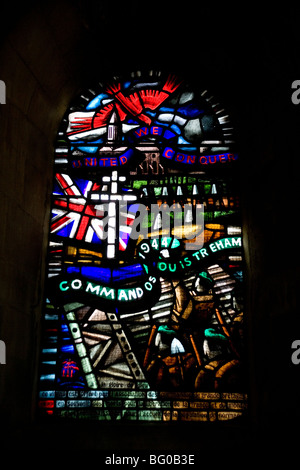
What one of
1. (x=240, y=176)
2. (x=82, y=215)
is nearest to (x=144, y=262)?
(x=82, y=215)

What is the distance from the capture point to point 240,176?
5.16 meters

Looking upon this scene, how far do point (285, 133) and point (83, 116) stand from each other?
178 centimetres

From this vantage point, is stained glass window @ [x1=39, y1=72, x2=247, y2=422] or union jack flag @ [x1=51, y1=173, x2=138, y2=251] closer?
stained glass window @ [x1=39, y1=72, x2=247, y2=422]

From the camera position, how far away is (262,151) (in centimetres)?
483

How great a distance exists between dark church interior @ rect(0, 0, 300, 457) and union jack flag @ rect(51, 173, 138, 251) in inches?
4.6

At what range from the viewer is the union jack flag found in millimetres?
4965

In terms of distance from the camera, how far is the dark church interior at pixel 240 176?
13.7ft

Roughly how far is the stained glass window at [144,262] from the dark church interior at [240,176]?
12 cm

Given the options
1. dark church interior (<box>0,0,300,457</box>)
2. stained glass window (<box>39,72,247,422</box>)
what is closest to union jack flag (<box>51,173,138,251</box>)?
stained glass window (<box>39,72,247,422</box>)

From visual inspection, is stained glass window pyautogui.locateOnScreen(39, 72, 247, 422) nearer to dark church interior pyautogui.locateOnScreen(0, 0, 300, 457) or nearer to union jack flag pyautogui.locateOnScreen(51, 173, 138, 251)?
union jack flag pyautogui.locateOnScreen(51, 173, 138, 251)

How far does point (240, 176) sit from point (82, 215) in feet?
4.27

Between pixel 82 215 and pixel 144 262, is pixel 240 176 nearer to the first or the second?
pixel 144 262
